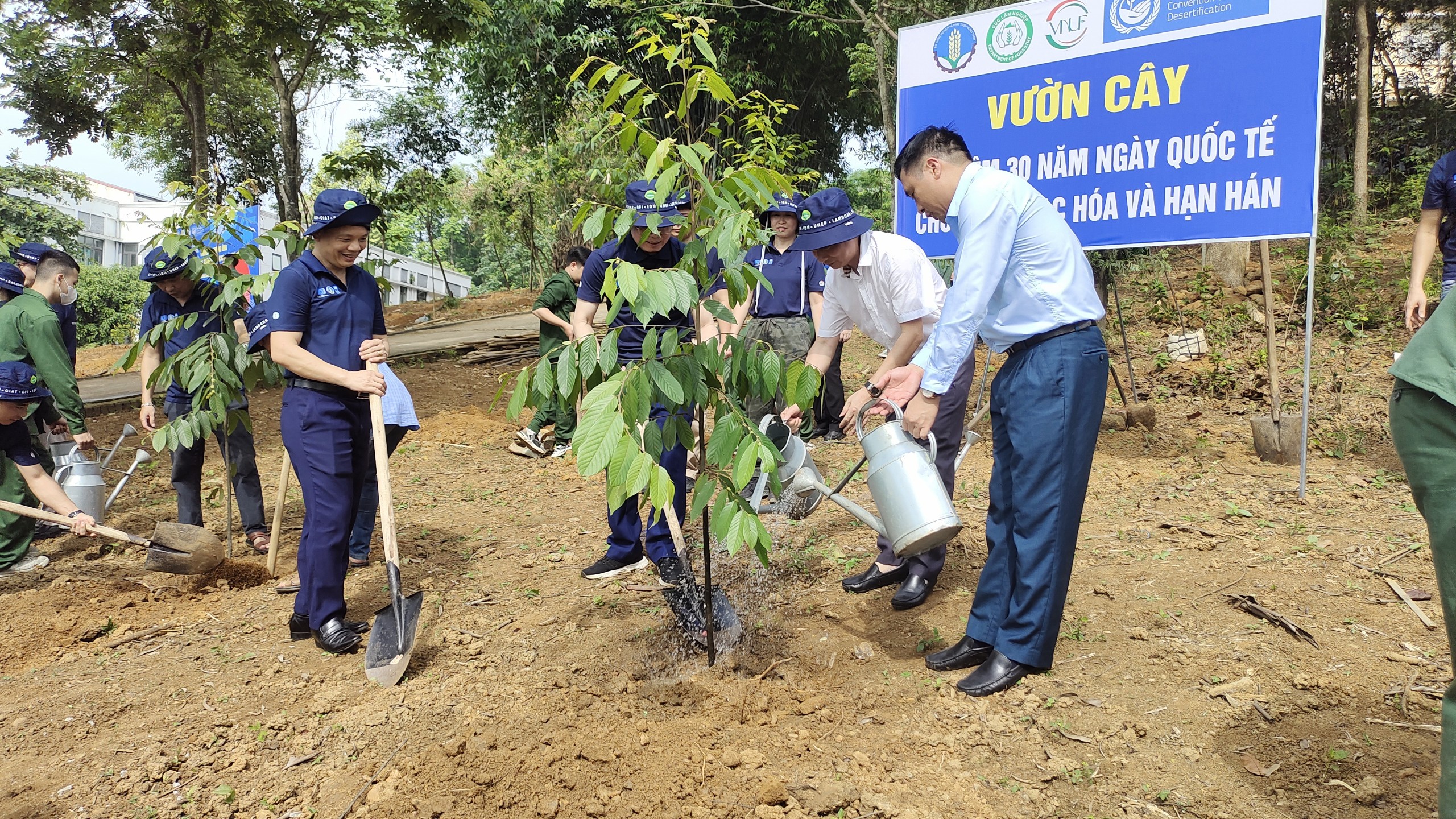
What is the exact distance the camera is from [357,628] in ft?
11.8

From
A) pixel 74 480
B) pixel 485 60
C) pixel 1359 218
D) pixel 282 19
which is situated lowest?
pixel 74 480

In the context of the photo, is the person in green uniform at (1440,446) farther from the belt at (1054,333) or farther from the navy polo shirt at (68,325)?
the navy polo shirt at (68,325)

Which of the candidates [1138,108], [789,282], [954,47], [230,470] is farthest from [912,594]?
[954,47]

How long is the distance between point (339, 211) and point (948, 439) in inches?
100

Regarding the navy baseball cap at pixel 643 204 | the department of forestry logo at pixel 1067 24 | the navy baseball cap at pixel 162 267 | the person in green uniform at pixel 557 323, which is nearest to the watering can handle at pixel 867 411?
the navy baseball cap at pixel 643 204

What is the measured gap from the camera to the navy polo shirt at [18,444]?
4598 mm

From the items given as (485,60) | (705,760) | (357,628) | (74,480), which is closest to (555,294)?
(74,480)

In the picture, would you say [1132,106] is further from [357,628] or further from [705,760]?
[357,628]

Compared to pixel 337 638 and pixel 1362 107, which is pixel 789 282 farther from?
pixel 1362 107

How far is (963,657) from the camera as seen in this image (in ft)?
9.75

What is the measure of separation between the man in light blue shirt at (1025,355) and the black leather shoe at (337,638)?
7.62 ft

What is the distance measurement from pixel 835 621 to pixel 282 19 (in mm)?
8541

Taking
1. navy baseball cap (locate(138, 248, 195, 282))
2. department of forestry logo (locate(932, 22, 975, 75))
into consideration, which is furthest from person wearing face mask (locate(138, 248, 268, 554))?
department of forestry logo (locate(932, 22, 975, 75))

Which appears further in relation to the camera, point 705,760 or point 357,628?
point 357,628
